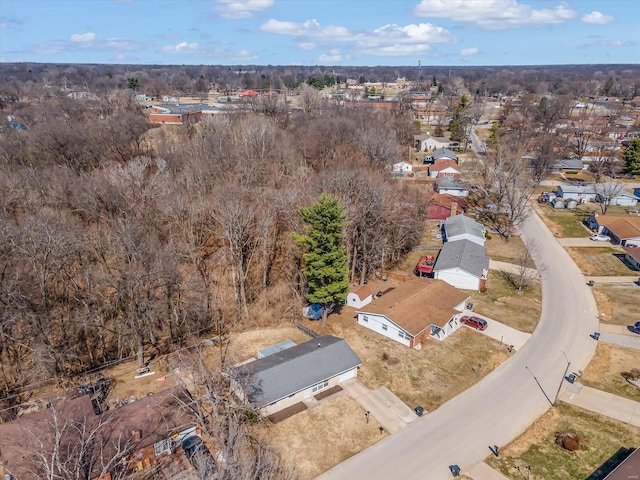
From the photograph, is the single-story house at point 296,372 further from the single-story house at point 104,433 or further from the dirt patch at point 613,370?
the dirt patch at point 613,370

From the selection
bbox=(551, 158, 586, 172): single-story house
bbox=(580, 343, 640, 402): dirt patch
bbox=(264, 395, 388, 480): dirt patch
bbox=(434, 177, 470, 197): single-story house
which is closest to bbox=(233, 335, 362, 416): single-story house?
bbox=(264, 395, 388, 480): dirt patch

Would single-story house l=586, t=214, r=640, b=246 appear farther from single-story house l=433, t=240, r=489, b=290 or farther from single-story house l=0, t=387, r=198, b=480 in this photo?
single-story house l=0, t=387, r=198, b=480

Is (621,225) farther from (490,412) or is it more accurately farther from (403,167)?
(490,412)

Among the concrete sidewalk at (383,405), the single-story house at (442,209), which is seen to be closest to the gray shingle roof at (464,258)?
the single-story house at (442,209)

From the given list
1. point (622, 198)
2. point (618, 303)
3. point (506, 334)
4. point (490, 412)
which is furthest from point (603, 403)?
point (622, 198)

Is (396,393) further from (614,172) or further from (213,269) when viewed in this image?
(614,172)

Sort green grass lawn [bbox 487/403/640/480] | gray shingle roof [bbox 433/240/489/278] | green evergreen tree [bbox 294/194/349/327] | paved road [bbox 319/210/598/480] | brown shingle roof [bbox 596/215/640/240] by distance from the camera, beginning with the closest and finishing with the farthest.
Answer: green grass lawn [bbox 487/403/640/480], paved road [bbox 319/210/598/480], green evergreen tree [bbox 294/194/349/327], gray shingle roof [bbox 433/240/489/278], brown shingle roof [bbox 596/215/640/240]
